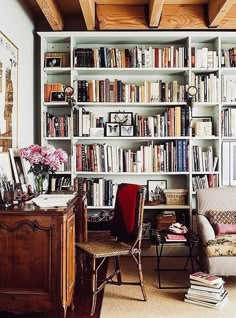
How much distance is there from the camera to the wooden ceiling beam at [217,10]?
3.96 meters

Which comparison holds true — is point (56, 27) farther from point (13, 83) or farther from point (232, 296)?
point (232, 296)

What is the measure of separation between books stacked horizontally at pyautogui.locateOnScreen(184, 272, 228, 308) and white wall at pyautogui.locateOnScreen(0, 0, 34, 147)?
2.09 meters

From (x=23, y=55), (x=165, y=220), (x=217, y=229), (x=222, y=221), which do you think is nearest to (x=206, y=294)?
(x=217, y=229)

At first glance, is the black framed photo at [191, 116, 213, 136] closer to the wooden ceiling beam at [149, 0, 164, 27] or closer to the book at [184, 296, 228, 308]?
the wooden ceiling beam at [149, 0, 164, 27]

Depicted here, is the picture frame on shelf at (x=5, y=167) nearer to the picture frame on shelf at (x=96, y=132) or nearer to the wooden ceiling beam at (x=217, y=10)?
the picture frame on shelf at (x=96, y=132)

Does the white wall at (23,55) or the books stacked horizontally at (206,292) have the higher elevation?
the white wall at (23,55)

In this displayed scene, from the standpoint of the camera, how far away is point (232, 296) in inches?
139

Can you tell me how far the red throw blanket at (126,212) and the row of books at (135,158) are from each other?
1.18m

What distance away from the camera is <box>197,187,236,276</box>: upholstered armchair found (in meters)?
3.55

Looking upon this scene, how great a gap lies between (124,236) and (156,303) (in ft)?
1.97

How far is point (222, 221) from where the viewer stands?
13.3 ft

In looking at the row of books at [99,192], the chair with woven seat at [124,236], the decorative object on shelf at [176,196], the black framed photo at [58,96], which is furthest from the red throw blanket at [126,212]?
the black framed photo at [58,96]

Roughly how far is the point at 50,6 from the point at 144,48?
1.30 m

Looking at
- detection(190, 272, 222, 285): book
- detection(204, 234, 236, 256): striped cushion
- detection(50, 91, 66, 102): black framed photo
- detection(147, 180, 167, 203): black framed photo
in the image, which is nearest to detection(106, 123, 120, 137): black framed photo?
detection(50, 91, 66, 102): black framed photo
